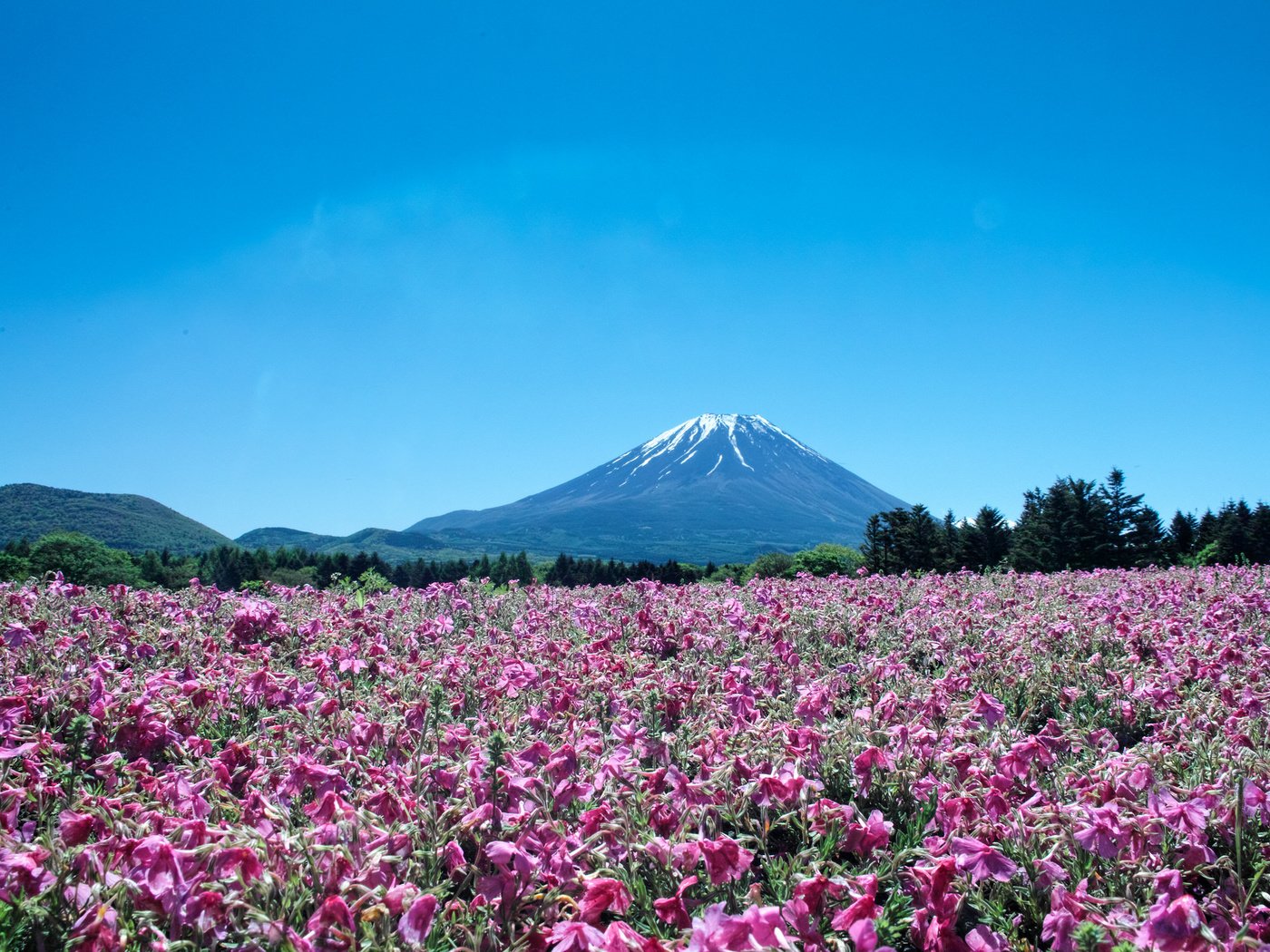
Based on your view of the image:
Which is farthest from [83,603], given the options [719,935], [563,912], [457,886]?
[719,935]

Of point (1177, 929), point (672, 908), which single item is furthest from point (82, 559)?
point (1177, 929)

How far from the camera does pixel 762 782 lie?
2.39 metres

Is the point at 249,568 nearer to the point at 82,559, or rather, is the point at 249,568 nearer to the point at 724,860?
the point at 82,559

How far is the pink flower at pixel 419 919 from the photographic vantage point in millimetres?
1678

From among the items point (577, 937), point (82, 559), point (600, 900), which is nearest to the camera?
point (577, 937)

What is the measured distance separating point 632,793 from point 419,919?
91 centimetres

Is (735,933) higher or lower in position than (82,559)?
higher

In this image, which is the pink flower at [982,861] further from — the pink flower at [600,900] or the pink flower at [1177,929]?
the pink flower at [600,900]

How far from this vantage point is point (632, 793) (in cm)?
248

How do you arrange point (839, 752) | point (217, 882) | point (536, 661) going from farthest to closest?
point (536, 661) → point (839, 752) → point (217, 882)

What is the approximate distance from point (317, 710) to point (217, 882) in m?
1.62

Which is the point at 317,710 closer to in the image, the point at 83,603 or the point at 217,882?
the point at 217,882

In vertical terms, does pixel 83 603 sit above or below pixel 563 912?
above

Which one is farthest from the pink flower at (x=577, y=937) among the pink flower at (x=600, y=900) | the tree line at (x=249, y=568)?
the tree line at (x=249, y=568)
